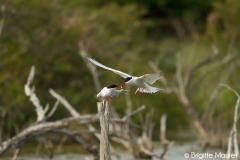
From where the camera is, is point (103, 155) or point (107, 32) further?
point (107, 32)

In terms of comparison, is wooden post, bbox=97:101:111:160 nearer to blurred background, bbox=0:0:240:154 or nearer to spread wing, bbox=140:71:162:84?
spread wing, bbox=140:71:162:84

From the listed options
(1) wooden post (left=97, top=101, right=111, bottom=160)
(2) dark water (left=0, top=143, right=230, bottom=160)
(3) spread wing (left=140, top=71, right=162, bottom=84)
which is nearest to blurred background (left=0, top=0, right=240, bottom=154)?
(2) dark water (left=0, top=143, right=230, bottom=160)

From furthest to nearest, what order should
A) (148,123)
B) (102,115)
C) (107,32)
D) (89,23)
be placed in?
(107,32) → (89,23) → (148,123) → (102,115)

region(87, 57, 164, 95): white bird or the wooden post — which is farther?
region(87, 57, 164, 95): white bird

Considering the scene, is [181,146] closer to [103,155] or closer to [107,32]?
[107,32]

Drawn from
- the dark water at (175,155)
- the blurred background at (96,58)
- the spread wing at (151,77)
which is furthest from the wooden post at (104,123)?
the blurred background at (96,58)

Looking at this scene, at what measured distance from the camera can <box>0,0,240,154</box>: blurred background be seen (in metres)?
16.7

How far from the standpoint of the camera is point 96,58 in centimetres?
1983

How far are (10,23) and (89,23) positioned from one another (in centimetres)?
408

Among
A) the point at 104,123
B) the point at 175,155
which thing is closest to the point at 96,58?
the point at 175,155

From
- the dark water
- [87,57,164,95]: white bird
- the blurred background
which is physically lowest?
[87,57,164,95]: white bird

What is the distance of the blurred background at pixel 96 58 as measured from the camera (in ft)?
54.9

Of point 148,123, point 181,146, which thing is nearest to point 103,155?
point 148,123

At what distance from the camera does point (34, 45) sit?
18.4 metres
